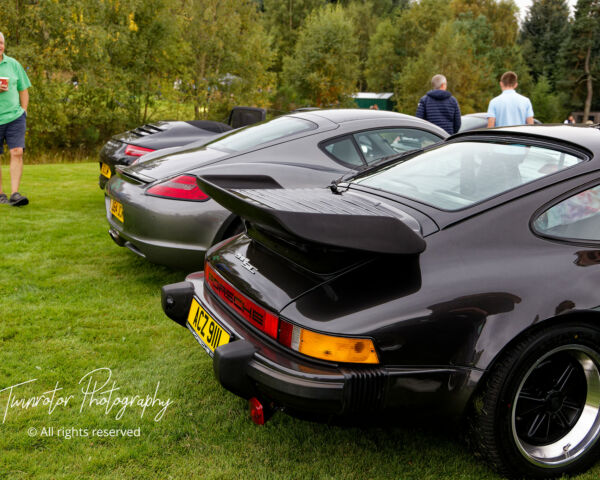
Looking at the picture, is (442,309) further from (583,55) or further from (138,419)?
(583,55)

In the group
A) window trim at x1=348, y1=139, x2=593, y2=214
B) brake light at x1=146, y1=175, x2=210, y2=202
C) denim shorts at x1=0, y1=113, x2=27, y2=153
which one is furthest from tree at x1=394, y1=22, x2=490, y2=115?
window trim at x1=348, y1=139, x2=593, y2=214

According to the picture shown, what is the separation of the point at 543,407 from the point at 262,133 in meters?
3.42

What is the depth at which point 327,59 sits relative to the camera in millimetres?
41000

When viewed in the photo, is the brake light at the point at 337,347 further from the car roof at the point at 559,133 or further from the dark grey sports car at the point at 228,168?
the dark grey sports car at the point at 228,168

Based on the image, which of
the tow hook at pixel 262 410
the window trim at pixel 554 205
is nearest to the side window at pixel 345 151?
the window trim at pixel 554 205

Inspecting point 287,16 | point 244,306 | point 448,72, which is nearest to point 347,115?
point 244,306

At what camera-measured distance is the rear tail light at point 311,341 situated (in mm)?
1978

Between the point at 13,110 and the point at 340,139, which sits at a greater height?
the point at 340,139

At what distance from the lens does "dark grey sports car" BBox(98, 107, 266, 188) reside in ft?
21.0

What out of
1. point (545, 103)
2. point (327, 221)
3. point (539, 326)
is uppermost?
point (327, 221)

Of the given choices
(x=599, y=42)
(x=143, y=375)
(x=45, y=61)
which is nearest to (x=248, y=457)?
(x=143, y=375)

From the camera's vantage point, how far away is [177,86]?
2361 centimetres

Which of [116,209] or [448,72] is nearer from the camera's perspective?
[116,209]

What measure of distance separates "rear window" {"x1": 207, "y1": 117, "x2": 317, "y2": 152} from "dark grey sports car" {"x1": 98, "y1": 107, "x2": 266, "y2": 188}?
1115 millimetres
